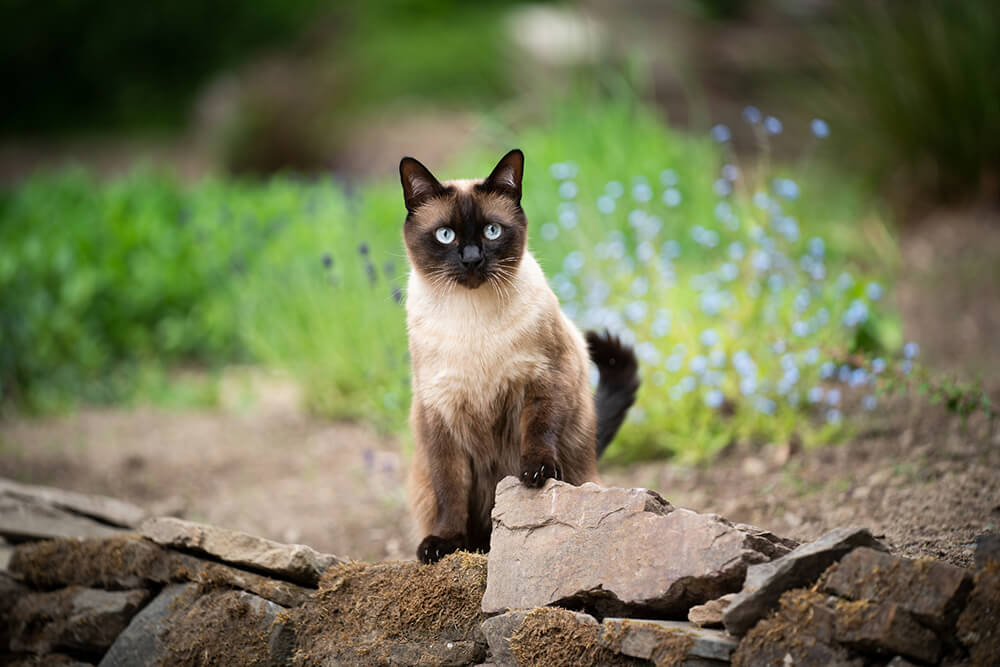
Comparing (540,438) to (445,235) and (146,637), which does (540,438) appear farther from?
(146,637)

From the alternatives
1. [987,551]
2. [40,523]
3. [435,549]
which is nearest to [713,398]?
Answer: [435,549]

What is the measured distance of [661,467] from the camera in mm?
4184

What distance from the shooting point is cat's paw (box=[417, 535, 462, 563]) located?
2670 millimetres

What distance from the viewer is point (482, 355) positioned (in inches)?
102

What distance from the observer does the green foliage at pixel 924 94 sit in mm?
6352

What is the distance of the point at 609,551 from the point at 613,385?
832mm

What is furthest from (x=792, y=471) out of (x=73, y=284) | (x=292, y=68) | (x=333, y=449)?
(x=292, y=68)

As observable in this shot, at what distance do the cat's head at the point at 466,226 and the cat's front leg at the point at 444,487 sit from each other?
41 cm

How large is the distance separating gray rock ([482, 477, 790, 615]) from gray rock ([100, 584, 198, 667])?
101cm

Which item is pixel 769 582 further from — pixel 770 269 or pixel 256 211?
pixel 256 211

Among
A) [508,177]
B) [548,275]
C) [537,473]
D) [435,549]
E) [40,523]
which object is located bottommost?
[435,549]

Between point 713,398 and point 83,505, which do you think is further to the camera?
point 713,398

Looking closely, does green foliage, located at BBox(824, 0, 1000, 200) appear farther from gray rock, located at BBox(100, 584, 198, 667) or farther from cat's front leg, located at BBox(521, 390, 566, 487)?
gray rock, located at BBox(100, 584, 198, 667)

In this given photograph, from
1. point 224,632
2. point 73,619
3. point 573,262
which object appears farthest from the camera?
point 573,262
